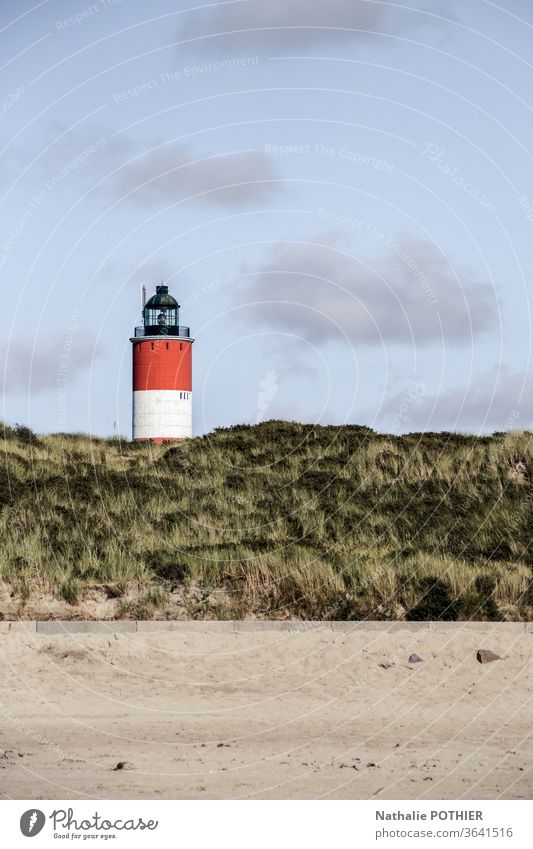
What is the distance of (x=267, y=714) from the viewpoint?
41.3ft

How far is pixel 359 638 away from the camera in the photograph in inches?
595

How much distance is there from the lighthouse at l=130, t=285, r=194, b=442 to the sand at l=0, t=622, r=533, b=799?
124ft

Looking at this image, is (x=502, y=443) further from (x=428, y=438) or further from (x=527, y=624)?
(x=527, y=624)

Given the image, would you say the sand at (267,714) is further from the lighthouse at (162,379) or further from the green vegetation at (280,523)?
the lighthouse at (162,379)

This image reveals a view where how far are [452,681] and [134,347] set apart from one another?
43853 millimetres

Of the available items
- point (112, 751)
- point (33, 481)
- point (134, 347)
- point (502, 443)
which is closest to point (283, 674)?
point (112, 751)

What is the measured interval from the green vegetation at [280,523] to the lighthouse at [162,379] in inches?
846

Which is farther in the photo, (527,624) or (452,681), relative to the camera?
(527,624)
